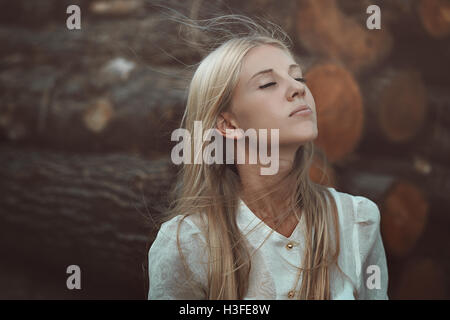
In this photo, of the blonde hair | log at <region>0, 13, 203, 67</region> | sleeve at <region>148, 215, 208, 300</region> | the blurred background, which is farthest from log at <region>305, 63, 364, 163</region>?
sleeve at <region>148, 215, 208, 300</region>

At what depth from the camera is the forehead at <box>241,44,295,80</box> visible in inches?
30.3

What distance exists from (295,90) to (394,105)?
0.34 meters

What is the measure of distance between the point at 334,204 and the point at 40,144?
658 mm

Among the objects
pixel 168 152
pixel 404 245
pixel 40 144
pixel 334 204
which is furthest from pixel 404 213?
pixel 40 144

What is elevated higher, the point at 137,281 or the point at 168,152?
the point at 168,152

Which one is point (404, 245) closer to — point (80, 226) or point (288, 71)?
point (288, 71)

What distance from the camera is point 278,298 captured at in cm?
76

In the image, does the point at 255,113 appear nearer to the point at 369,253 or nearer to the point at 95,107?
the point at 369,253

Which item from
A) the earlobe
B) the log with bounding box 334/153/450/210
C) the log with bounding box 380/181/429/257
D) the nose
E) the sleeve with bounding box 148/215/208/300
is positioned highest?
the nose

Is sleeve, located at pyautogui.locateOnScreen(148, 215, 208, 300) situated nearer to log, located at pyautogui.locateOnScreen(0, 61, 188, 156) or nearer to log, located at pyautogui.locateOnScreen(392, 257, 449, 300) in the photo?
log, located at pyautogui.locateOnScreen(0, 61, 188, 156)

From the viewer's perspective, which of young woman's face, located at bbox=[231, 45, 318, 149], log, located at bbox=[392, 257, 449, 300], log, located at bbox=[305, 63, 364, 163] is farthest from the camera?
log, located at bbox=[392, 257, 449, 300]

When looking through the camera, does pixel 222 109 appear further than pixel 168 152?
No

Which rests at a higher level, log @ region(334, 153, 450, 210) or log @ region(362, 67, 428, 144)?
log @ region(362, 67, 428, 144)

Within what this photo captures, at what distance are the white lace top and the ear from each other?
11 cm
